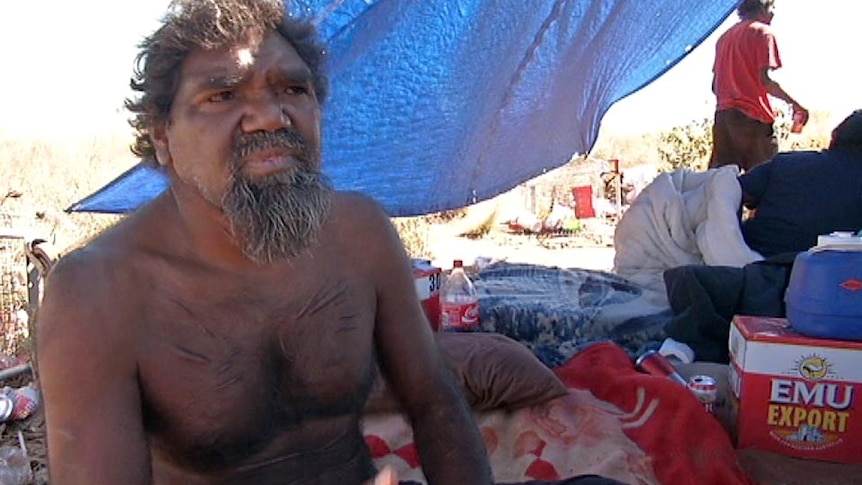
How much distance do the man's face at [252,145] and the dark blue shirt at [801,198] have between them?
3.35 metres

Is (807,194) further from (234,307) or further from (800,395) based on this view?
(234,307)

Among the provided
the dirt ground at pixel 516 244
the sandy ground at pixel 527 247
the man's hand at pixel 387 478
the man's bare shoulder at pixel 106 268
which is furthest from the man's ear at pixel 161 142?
the sandy ground at pixel 527 247

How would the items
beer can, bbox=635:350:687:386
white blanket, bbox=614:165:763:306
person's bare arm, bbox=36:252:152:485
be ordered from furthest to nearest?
white blanket, bbox=614:165:763:306 → beer can, bbox=635:350:687:386 → person's bare arm, bbox=36:252:152:485

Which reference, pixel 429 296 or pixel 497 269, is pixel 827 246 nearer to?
pixel 429 296

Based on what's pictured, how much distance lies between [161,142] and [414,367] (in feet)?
2.26

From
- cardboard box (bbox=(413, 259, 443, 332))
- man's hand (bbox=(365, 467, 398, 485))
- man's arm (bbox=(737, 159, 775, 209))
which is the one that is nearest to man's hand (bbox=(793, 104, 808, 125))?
man's arm (bbox=(737, 159, 775, 209))

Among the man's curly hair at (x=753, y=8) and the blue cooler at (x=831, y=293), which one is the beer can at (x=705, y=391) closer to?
the blue cooler at (x=831, y=293)

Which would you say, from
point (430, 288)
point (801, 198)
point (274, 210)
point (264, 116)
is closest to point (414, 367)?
point (274, 210)

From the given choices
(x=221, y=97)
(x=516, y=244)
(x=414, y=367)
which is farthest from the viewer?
(x=516, y=244)

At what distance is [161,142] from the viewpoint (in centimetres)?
171

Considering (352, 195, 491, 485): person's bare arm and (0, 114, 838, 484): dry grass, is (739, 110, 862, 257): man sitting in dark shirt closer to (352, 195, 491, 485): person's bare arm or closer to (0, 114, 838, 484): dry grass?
(0, 114, 838, 484): dry grass

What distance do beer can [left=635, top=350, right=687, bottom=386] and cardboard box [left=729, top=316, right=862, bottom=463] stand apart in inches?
17.1

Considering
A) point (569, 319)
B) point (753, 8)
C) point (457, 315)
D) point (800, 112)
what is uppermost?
point (753, 8)

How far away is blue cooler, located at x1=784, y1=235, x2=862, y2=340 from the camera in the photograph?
8.94 ft
